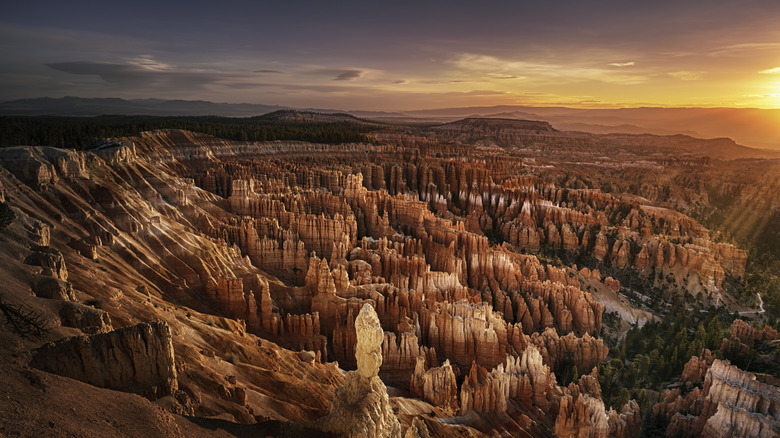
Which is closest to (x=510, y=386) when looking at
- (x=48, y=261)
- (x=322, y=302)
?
(x=322, y=302)

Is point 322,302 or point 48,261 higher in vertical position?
point 48,261

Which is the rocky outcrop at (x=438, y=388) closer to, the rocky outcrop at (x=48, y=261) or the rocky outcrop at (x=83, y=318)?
the rocky outcrop at (x=83, y=318)

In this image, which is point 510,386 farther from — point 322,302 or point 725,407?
point 322,302

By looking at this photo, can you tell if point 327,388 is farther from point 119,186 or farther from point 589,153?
point 589,153

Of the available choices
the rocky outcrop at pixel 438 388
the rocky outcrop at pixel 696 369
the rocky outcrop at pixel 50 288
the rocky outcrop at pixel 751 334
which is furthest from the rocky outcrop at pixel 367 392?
the rocky outcrop at pixel 751 334

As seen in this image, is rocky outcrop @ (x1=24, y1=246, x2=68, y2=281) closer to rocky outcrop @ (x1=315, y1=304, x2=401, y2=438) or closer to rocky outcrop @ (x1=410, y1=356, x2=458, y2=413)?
rocky outcrop @ (x1=315, y1=304, x2=401, y2=438)

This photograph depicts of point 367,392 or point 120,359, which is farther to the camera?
point 367,392
